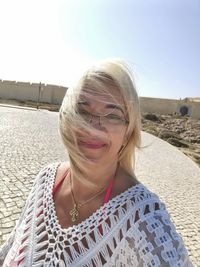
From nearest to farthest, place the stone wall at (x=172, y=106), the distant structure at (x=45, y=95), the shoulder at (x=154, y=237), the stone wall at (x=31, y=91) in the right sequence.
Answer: the shoulder at (x=154, y=237), the stone wall at (x=31, y=91), the distant structure at (x=45, y=95), the stone wall at (x=172, y=106)

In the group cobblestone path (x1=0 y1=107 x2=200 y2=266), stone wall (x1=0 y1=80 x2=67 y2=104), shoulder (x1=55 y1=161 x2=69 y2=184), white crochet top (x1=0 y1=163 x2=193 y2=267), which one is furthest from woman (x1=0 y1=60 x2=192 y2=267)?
stone wall (x1=0 y1=80 x2=67 y2=104)

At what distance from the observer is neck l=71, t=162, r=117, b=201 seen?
1.43 m

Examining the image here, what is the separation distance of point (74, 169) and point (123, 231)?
396 millimetres

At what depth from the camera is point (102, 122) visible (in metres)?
1.37

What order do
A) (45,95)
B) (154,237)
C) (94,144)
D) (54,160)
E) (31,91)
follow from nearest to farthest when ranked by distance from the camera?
1. (154,237)
2. (94,144)
3. (54,160)
4. (31,91)
5. (45,95)

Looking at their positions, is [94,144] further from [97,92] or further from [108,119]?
[97,92]

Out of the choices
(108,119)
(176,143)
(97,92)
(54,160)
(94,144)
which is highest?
(97,92)

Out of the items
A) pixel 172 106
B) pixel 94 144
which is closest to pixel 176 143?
pixel 94 144

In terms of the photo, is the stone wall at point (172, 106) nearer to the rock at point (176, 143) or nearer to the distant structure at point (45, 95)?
the distant structure at point (45, 95)

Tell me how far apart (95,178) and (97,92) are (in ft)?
1.28

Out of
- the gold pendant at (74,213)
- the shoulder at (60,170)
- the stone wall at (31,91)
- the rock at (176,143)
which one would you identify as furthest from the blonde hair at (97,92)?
the stone wall at (31,91)

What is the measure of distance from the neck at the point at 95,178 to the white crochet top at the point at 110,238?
0.43 ft

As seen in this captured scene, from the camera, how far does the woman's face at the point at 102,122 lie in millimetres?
1360

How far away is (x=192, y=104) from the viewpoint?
48969 millimetres
